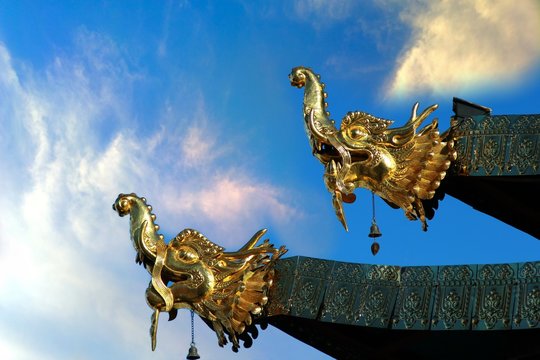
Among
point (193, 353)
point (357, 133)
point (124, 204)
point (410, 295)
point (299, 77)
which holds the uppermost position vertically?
point (299, 77)

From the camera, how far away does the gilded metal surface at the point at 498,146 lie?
12.2 meters

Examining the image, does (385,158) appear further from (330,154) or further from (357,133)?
(330,154)

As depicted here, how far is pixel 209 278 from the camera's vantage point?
12.7 meters

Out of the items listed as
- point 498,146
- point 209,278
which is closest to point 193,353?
point 209,278

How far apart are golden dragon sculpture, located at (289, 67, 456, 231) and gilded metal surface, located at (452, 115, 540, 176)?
0.45ft

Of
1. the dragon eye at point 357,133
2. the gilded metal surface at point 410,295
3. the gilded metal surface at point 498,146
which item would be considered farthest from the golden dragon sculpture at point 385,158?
the gilded metal surface at point 410,295

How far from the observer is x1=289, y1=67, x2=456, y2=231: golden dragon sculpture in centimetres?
1235

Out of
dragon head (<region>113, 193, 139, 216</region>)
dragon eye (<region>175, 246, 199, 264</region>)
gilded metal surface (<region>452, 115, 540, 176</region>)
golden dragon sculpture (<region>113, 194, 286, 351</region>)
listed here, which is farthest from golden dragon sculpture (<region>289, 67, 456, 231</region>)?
dragon head (<region>113, 193, 139, 216</region>)

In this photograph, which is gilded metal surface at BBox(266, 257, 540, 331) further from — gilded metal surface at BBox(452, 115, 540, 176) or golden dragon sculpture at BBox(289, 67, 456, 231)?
gilded metal surface at BBox(452, 115, 540, 176)

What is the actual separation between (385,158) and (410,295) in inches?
48.3

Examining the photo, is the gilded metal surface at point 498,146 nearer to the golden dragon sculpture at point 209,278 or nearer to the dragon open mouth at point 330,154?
the dragon open mouth at point 330,154

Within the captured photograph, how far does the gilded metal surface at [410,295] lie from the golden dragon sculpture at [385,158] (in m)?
0.49

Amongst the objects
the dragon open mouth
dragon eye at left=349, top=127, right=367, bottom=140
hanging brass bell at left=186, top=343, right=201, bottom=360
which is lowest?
hanging brass bell at left=186, top=343, right=201, bottom=360

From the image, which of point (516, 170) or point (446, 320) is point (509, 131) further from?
point (446, 320)
